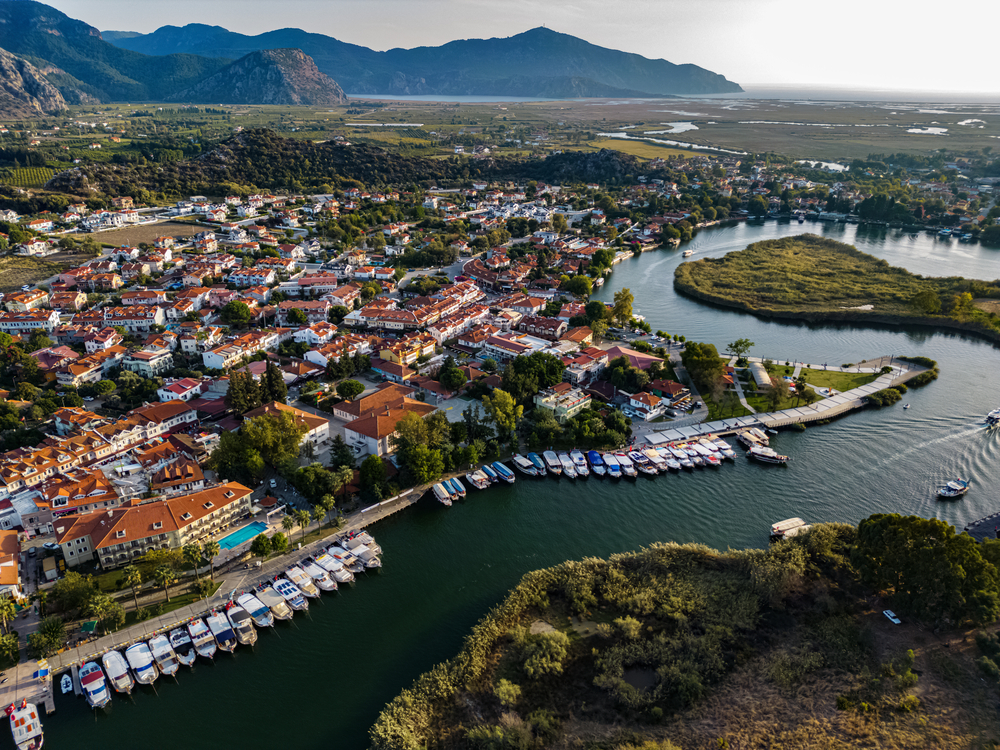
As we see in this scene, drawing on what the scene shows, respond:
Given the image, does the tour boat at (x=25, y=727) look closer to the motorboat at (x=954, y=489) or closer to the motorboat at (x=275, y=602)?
the motorboat at (x=275, y=602)

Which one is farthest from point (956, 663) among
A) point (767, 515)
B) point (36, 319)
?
point (36, 319)

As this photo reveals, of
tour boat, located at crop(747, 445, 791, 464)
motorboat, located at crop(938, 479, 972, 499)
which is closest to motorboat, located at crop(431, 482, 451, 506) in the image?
tour boat, located at crop(747, 445, 791, 464)

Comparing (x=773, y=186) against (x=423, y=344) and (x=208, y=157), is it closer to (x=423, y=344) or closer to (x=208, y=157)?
(x=423, y=344)

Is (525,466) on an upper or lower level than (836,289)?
lower

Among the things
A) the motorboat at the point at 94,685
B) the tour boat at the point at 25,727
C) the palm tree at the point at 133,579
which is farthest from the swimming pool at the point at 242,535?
the tour boat at the point at 25,727

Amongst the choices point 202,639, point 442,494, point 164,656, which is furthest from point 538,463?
point 164,656

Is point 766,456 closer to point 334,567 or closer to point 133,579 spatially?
point 334,567
